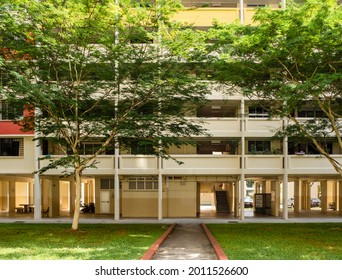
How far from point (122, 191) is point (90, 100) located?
42.7ft

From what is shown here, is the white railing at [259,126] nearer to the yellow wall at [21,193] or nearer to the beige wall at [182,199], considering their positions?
the beige wall at [182,199]

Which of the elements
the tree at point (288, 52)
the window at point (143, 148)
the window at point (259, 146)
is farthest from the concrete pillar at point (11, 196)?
the tree at point (288, 52)

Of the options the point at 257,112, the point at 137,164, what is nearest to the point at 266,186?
the point at 257,112

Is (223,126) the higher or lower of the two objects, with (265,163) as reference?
higher

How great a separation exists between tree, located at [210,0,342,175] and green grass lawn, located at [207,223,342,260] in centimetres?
547

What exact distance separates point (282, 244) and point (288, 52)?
7.62 meters

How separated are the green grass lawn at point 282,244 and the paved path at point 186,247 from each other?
60cm

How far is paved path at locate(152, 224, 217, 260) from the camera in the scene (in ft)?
46.0

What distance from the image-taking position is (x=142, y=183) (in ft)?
107

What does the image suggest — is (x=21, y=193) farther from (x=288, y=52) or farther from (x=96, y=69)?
(x=288, y=52)

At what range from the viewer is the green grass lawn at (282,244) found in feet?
44.4

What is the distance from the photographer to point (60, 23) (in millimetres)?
17906

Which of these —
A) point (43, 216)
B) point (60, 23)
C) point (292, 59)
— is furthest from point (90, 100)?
point (43, 216)

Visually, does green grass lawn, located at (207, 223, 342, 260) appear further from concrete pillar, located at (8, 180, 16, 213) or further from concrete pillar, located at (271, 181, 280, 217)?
concrete pillar, located at (8, 180, 16, 213)
